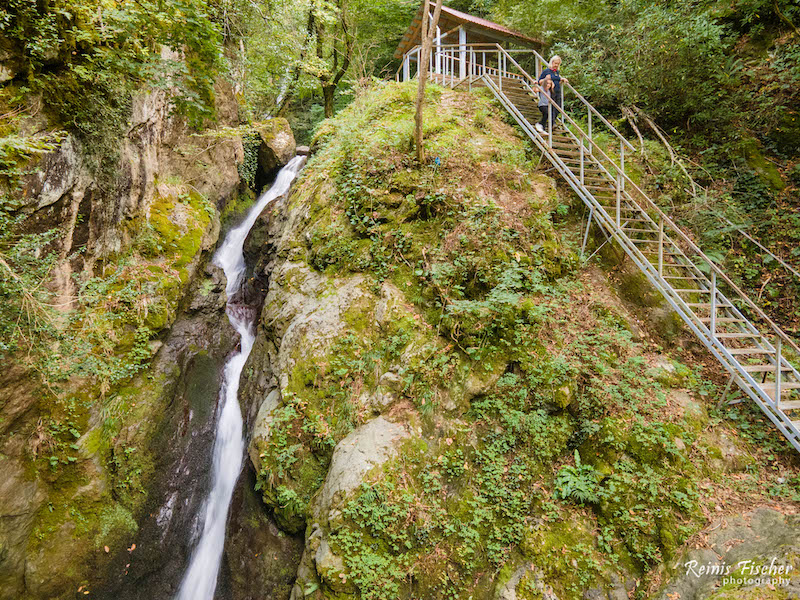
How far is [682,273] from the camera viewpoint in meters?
6.55

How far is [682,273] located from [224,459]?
920cm

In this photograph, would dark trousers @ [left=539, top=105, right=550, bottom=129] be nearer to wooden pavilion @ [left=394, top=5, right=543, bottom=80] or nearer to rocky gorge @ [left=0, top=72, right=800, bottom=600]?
rocky gorge @ [left=0, top=72, right=800, bottom=600]

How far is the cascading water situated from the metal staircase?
790 cm

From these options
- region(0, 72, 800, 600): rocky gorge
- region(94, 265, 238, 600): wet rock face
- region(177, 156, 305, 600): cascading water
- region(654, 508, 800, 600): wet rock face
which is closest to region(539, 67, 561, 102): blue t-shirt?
region(0, 72, 800, 600): rocky gorge

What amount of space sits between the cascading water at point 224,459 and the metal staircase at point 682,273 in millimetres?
7898

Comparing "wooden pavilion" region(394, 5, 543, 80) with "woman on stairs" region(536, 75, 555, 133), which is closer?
"woman on stairs" region(536, 75, 555, 133)

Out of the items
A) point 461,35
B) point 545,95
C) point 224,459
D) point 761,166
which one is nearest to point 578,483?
point 224,459

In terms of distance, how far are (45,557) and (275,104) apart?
61.2 feet

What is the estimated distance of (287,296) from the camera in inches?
302

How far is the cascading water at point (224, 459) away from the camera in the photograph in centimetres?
598

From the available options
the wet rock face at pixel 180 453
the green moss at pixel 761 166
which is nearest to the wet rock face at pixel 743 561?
the green moss at pixel 761 166

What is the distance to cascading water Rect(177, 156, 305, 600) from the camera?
5.98 meters

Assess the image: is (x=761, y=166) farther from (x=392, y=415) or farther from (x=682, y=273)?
(x=392, y=415)

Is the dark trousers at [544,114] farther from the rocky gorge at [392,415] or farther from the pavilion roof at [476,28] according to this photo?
the pavilion roof at [476,28]
